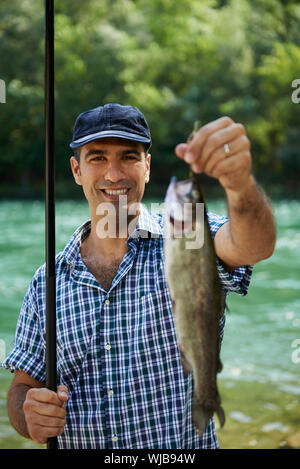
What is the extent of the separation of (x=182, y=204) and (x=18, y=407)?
54.4 inches

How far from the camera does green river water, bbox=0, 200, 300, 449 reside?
7.13 m

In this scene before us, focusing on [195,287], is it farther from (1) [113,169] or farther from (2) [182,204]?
(1) [113,169]

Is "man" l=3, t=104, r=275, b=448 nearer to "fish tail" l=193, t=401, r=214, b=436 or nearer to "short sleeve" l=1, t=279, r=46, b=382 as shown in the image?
"short sleeve" l=1, t=279, r=46, b=382

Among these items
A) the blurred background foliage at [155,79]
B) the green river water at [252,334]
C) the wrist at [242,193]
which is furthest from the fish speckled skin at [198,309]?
the blurred background foliage at [155,79]

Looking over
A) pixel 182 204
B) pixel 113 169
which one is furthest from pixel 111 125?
pixel 182 204

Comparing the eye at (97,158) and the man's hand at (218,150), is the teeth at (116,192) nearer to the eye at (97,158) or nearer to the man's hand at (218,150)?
the eye at (97,158)

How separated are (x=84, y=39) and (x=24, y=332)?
133 ft

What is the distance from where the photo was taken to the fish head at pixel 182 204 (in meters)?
1.51

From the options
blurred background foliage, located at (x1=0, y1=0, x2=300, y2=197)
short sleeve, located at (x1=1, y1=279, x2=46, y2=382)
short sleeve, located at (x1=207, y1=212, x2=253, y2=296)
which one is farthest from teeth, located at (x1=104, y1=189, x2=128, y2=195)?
blurred background foliage, located at (x1=0, y1=0, x2=300, y2=197)

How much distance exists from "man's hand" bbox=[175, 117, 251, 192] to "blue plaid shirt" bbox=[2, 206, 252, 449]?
0.67m

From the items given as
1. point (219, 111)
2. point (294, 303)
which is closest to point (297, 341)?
point (294, 303)

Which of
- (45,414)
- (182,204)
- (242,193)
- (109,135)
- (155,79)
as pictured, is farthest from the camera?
(155,79)

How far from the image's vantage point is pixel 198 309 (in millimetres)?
1602

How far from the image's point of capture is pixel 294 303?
1460 cm
